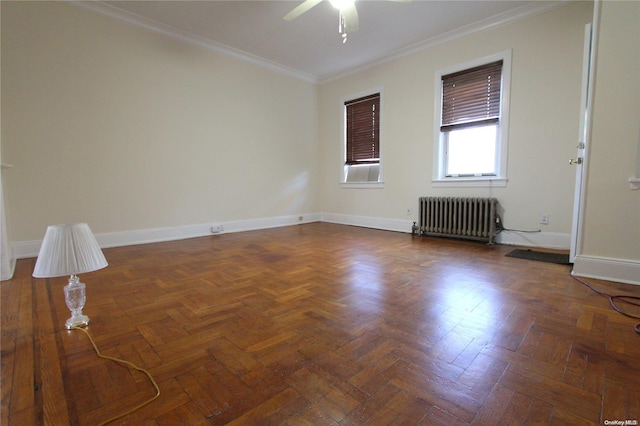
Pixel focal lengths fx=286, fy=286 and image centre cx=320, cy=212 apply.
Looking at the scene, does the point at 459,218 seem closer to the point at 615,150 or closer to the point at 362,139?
the point at 615,150

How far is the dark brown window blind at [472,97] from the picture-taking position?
368 centimetres

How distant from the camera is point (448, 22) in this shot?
365 cm

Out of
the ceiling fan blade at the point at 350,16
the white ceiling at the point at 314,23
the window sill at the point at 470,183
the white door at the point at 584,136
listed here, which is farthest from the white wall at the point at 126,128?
the white door at the point at 584,136

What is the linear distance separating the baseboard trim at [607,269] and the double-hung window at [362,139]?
3.06 meters

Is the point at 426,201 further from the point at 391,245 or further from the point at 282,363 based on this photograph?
the point at 282,363

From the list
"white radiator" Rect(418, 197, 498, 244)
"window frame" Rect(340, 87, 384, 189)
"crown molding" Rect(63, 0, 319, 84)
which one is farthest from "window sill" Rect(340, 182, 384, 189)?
"crown molding" Rect(63, 0, 319, 84)

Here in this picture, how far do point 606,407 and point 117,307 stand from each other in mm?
2412

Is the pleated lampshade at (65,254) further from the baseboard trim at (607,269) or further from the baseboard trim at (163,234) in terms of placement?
the baseboard trim at (607,269)

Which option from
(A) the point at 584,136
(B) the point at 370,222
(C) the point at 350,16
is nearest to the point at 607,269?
(A) the point at 584,136

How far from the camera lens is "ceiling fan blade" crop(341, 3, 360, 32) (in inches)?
106

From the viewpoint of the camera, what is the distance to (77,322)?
1.57 m

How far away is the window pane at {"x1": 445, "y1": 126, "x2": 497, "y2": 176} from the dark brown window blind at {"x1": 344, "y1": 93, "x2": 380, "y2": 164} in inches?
49.9

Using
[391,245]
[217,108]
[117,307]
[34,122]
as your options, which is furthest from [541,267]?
[34,122]

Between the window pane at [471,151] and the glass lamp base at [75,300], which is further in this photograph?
the window pane at [471,151]
